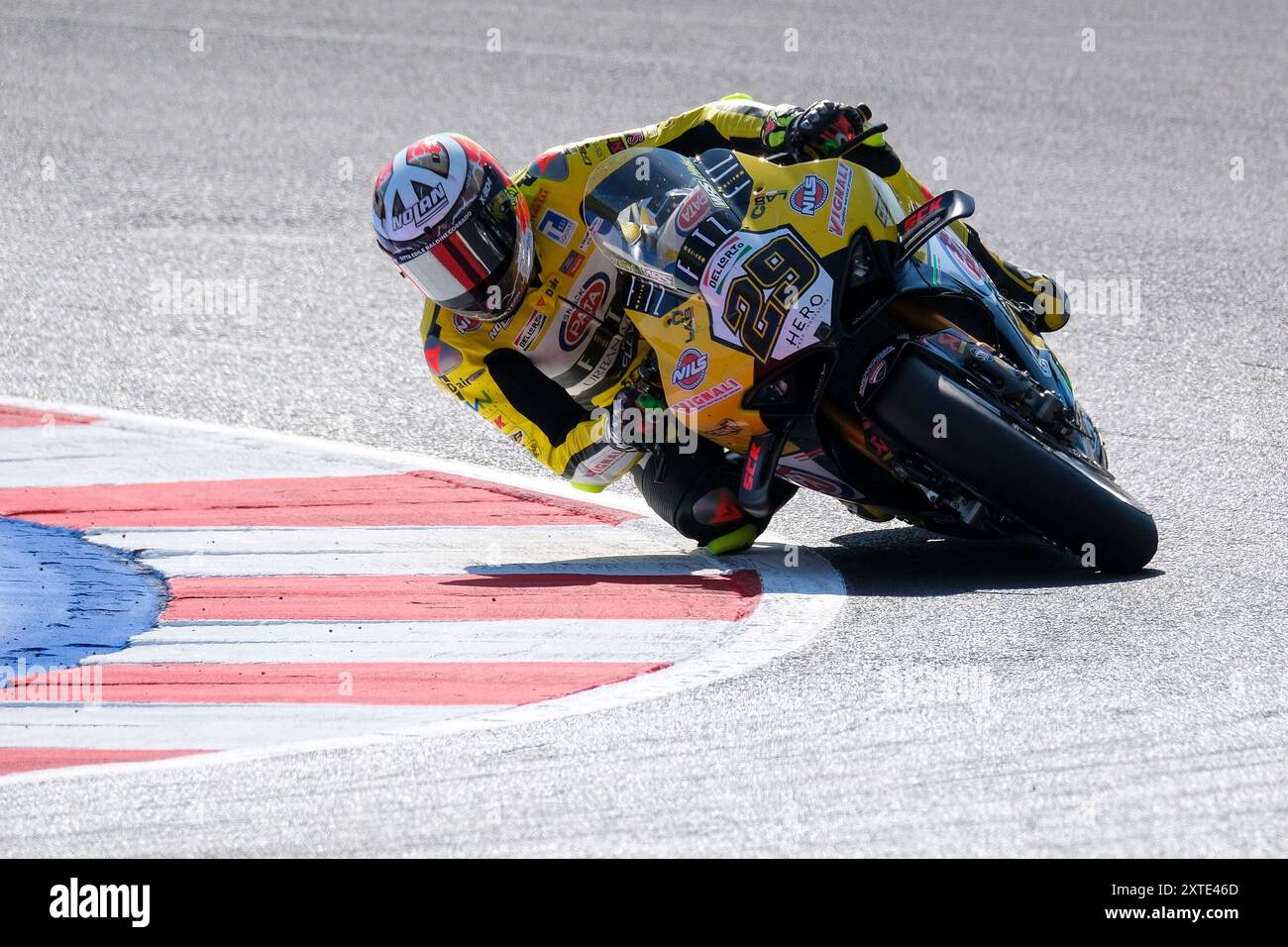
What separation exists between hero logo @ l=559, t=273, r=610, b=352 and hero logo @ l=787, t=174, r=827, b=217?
0.98 meters

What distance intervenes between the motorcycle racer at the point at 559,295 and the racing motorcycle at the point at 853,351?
0.36m

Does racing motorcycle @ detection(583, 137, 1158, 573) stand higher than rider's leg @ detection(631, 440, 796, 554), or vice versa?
racing motorcycle @ detection(583, 137, 1158, 573)

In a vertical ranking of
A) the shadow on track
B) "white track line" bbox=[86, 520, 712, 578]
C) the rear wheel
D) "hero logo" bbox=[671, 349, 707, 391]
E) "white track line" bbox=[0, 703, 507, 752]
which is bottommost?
"white track line" bbox=[0, 703, 507, 752]

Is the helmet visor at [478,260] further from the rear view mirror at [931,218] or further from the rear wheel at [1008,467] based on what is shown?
the rear wheel at [1008,467]

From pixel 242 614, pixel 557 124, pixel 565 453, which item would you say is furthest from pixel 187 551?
pixel 557 124

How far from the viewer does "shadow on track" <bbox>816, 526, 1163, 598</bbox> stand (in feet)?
17.6

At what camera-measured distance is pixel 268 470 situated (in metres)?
7.01

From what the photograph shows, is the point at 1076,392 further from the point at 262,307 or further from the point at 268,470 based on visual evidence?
the point at 262,307

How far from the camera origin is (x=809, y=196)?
5.42m

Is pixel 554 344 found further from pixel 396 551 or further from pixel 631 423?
pixel 396 551

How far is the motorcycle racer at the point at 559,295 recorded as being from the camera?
229 inches
